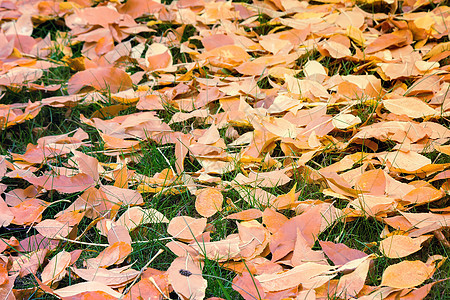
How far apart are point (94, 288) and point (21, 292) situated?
19cm

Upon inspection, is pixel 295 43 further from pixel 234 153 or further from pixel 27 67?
pixel 27 67

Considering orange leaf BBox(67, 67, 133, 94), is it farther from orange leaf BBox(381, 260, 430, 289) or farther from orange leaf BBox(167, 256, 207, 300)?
orange leaf BBox(381, 260, 430, 289)

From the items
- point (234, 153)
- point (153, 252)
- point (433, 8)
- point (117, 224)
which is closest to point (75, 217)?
point (117, 224)

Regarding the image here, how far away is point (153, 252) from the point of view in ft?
4.23

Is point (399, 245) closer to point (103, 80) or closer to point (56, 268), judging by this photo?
point (56, 268)

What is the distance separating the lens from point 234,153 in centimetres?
156

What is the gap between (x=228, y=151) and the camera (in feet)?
5.14

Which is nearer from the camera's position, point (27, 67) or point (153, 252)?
point (153, 252)

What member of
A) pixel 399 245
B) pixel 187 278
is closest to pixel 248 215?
pixel 187 278

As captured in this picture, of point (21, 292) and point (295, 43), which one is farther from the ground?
point (295, 43)

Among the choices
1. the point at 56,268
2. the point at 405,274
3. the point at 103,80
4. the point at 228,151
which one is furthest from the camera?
the point at 103,80

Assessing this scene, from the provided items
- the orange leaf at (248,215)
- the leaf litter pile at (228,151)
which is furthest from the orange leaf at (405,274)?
the orange leaf at (248,215)

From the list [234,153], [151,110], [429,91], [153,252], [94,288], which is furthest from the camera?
[151,110]

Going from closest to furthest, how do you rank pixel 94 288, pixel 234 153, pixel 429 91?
pixel 94 288, pixel 234 153, pixel 429 91
